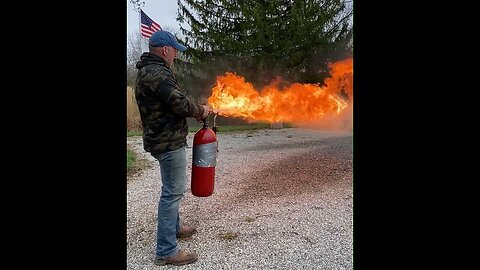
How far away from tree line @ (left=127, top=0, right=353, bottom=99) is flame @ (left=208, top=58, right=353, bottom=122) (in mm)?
1987

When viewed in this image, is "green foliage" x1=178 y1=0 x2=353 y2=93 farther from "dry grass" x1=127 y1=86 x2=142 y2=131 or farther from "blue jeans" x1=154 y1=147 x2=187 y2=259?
"blue jeans" x1=154 y1=147 x2=187 y2=259

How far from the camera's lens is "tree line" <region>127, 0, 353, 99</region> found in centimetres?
887

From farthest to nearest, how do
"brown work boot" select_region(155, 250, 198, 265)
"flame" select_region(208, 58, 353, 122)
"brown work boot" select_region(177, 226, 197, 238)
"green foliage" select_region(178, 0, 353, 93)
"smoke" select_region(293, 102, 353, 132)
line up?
"green foliage" select_region(178, 0, 353, 93) < "smoke" select_region(293, 102, 353, 132) < "flame" select_region(208, 58, 353, 122) < "brown work boot" select_region(177, 226, 197, 238) < "brown work boot" select_region(155, 250, 198, 265)

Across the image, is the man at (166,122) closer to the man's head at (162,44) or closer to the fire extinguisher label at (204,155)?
the man's head at (162,44)

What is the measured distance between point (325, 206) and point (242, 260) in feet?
5.48

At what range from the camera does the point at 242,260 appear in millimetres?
3008

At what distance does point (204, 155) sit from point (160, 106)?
68 centimetres

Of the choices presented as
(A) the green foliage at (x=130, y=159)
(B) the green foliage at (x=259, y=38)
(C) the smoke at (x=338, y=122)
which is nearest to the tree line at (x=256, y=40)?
(B) the green foliage at (x=259, y=38)

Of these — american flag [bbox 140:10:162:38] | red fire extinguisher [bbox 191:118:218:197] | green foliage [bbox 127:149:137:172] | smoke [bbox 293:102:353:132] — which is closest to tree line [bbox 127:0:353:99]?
smoke [bbox 293:102:353:132]
